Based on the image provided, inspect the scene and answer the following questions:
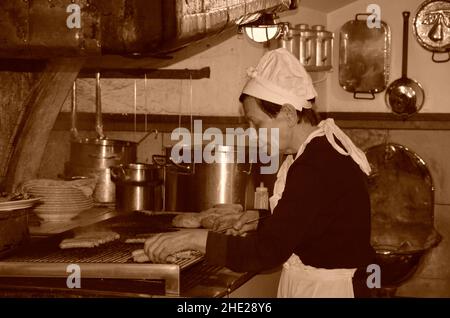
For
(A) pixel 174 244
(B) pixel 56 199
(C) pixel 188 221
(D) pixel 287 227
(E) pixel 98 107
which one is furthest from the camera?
(E) pixel 98 107

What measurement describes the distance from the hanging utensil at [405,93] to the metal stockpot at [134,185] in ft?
8.42

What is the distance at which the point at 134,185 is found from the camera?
4520 mm

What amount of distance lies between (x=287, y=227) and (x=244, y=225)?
3.32 feet

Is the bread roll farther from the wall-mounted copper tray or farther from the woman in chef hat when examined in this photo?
the wall-mounted copper tray

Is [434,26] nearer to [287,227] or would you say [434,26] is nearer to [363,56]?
[363,56]

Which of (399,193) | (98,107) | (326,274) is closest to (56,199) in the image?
(98,107)

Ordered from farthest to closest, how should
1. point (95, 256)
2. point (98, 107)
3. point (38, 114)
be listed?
point (98, 107) → point (38, 114) → point (95, 256)

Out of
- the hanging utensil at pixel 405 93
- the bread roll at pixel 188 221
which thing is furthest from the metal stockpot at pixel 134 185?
the hanging utensil at pixel 405 93

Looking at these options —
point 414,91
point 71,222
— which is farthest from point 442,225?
point 71,222

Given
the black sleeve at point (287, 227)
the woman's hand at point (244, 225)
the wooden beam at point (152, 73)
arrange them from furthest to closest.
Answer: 1. the wooden beam at point (152, 73)
2. the woman's hand at point (244, 225)
3. the black sleeve at point (287, 227)

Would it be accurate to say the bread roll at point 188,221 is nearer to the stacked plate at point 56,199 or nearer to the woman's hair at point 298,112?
the stacked plate at point 56,199

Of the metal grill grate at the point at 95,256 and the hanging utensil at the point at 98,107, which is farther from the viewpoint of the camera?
the hanging utensil at the point at 98,107

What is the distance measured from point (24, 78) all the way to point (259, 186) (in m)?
1.87

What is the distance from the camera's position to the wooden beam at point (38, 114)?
4.21 meters
